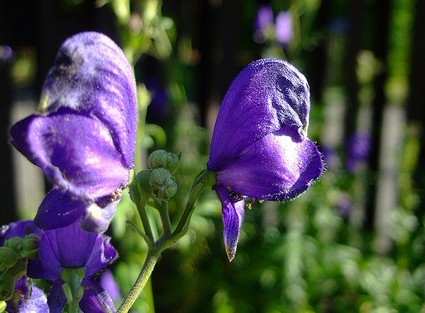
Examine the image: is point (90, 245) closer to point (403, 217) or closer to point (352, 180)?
point (403, 217)

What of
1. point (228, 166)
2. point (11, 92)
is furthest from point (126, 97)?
point (11, 92)

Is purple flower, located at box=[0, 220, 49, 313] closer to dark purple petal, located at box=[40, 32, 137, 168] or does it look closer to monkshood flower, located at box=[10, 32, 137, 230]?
monkshood flower, located at box=[10, 32, 137, 230]

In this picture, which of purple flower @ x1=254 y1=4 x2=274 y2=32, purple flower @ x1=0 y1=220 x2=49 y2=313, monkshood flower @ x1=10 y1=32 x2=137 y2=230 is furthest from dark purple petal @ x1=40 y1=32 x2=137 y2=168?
purple flower @ x1=254 y1=4 x2=274 y2=32

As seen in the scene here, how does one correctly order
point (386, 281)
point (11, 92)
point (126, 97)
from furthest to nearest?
point (11, 92)
point (386, 281)
point (126, 97)

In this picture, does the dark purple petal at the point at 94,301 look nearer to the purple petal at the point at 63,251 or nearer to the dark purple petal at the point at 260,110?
the purple petal at the point at 63,251

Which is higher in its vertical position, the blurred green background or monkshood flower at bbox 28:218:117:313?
monkshood flower at bbox 28:218:117:313

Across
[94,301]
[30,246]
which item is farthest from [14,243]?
[94,301]
